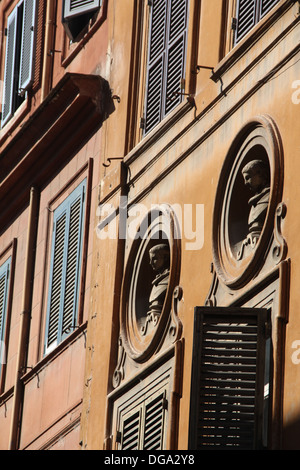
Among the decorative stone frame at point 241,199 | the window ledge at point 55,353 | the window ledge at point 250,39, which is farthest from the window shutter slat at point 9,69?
the decorative stone frame at point 241,199

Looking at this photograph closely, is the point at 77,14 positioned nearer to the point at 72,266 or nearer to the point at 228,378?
the point at 72,266

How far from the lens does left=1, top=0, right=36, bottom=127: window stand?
A: 23797mm

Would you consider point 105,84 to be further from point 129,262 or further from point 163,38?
point 129,262

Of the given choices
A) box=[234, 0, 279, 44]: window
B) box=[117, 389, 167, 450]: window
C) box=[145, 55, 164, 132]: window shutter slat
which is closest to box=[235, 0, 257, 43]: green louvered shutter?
box=[234, 0, 279, 44]: window

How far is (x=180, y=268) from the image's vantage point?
55.6ft

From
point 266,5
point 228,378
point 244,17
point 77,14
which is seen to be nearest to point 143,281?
point 244,17

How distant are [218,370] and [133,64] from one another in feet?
19.2

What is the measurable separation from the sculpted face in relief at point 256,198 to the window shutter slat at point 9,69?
366 inches

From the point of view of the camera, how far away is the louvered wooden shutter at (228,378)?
14.1 metres

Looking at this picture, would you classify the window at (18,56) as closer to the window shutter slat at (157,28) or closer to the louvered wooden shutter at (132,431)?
the window shutter slat at (157,28)

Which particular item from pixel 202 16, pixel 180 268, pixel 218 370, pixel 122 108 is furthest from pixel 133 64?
pixel 218 370

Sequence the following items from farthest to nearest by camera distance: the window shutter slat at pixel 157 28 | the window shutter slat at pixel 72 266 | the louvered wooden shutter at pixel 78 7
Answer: the louvered wooden shutter at pixel 78 7
the window shutter slat at pixel 72 266
the window shutter slat at pixel 157 28

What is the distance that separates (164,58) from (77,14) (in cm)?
344

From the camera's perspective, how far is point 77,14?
21.9 metres
